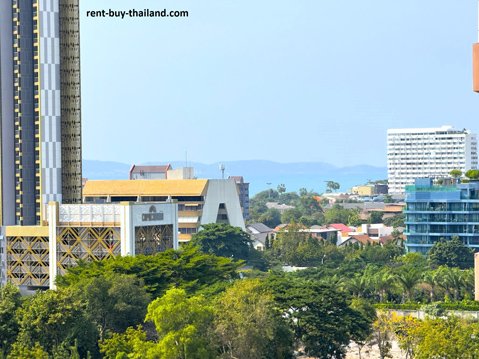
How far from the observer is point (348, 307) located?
52.1 metres

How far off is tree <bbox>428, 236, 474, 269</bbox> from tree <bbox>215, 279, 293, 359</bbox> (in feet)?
142

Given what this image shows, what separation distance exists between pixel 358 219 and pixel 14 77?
9107 cm

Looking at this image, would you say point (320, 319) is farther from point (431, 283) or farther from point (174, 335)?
point (431, 283)

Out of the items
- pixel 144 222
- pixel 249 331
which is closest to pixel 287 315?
pixel 249 331

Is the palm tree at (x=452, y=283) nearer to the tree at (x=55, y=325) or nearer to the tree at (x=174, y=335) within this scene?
the tree at (x=174, y=335)

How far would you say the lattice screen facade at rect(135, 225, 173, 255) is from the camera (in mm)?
64875

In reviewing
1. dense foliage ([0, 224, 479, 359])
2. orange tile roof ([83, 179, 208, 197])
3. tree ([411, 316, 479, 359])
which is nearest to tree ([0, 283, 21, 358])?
dense foliage ([0, 224, 479, 359])

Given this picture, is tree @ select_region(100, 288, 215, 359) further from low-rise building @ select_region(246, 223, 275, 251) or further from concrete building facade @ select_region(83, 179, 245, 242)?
low-rise building @ select_region(246, 223, 275, 251)

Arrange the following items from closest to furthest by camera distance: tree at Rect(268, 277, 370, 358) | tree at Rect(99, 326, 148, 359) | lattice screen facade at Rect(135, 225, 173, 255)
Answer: tree at Rect(99, 326, 148, 359)
tree at Rect(268, 277, 370, 358)
lattice screen facade at Rect(135, 225, 173, 255)

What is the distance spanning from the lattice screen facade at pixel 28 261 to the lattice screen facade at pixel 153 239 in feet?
16.5

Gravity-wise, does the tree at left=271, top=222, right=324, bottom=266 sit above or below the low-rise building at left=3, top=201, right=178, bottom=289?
below

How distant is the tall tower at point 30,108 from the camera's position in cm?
6950

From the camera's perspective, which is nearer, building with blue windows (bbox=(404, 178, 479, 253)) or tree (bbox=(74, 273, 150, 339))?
tree (bbox=(74, 273, 150, 339))

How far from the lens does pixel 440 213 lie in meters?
95.6
